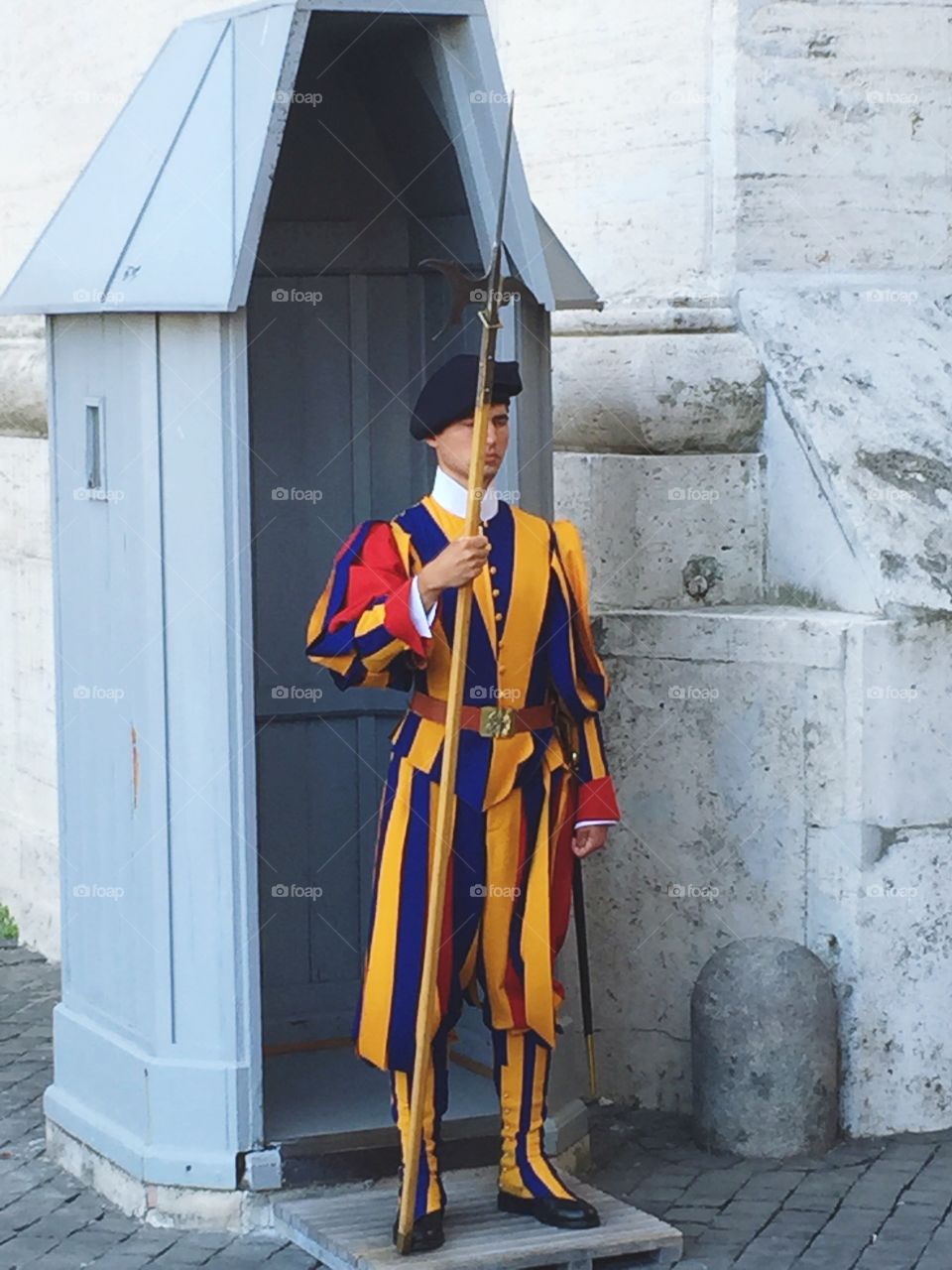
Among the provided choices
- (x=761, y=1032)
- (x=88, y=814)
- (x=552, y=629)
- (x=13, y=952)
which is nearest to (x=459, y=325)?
(x=552, y=629)

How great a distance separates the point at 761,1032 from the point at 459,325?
1709mm

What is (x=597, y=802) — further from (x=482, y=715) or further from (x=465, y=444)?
(x=465, y=444)

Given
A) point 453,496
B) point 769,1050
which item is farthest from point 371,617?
point 769,1050

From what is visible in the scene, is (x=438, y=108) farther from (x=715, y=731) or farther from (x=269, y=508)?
(x=715, y=731)

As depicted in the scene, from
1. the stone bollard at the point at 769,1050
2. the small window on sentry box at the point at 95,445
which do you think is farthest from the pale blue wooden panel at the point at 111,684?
the stone bollard at the point at 769,1050

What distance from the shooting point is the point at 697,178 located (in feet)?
19.4

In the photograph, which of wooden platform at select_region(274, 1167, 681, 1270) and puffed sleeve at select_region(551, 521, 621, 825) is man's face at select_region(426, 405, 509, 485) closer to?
puffed sleeve at select_region(551, 521, 621, 825)

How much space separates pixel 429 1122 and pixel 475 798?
64 cm

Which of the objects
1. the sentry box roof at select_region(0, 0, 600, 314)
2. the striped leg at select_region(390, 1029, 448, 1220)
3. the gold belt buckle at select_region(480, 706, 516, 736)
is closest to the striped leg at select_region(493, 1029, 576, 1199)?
the striped leg at select_region(390, 1029, 448, 1220)

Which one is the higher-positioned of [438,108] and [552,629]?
[438,108]

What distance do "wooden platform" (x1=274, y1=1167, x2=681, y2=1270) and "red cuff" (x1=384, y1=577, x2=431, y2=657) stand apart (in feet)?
3.75

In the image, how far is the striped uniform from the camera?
470 cm

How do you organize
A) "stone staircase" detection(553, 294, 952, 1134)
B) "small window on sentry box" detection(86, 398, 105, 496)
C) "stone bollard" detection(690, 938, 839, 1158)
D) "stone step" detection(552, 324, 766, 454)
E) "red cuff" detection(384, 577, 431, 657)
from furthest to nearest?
"stone step" detection(552, 324, 766, 454), "stone staircase" detection(553, 294, 952, 1134), "stone bollard" detection(690, 938, 839, 1158), "small window on sentry box" detection(86, 398, 105, 496), "red cuff" detection(384, 577, 431, 657)

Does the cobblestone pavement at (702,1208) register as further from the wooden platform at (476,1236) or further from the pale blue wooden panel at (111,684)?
the pale blue wooden panel at (111,684)
